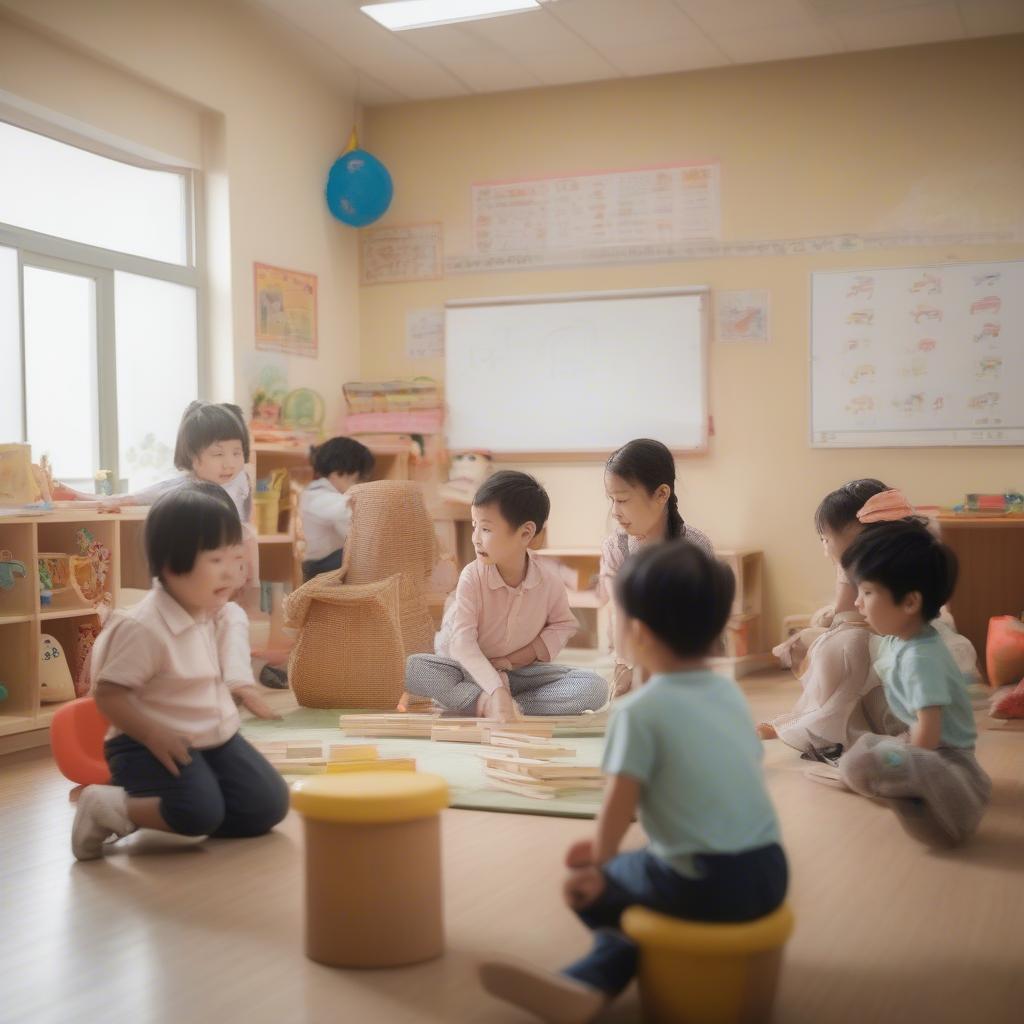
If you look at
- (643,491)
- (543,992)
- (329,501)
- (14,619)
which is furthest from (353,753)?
(329,501)

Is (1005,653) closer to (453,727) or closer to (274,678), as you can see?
(453,727)

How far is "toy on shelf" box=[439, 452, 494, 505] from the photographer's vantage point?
5936 mm

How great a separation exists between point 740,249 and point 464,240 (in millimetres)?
1430

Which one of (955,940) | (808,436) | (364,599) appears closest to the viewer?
(955,940)

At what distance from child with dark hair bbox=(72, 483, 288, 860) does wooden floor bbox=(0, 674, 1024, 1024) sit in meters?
0.08

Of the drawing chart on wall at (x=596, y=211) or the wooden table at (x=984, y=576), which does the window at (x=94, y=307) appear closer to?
the drawing chart on wall at (x=596, y=211)

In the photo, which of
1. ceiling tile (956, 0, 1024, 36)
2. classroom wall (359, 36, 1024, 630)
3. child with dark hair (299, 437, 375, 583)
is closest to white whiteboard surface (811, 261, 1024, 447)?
classroom wall (359, 36, 1024, 630)

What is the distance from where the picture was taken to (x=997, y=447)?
5.35 meters

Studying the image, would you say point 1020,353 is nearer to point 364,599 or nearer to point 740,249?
point 740,249

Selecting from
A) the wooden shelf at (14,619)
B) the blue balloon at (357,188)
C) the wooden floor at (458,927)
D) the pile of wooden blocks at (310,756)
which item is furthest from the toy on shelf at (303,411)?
the wooden floor at (458,927)

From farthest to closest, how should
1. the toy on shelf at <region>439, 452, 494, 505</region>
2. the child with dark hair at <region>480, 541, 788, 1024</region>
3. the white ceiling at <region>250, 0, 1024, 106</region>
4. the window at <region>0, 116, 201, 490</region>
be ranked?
the toy on shelf at <region>439, 452, 494, 505</region> < the white ceiling at <region>250, 0, 1024, 106</region> < the window at <region>0, 116, 201, 490</region> < the child with dark hair at <region>480, 541, 788, 1024</region>

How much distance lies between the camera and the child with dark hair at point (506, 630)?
3.71 m

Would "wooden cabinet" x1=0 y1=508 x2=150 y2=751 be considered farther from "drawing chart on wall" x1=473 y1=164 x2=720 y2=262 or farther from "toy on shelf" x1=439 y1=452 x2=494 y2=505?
"drawing chart on wall" x1=473 y1=164 x2=720 y2=262

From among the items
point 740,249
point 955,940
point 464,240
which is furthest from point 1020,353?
point 955,940
